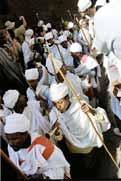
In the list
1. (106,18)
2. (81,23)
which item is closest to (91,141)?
→ (106,18)

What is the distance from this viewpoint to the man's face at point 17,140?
129 inches

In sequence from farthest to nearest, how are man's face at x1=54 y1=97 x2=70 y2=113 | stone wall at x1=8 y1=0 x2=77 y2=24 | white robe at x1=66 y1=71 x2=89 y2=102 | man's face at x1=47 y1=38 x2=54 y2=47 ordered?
stone wall at x1=8 y1=0 x2=77 y2=24 < man's face at x1=47 y1=38 x2=54 y2=47 < white robe at x1=66 y1=71 x2=89 y2=102 < man's face at x1=54 y1=97 x2=70 y2=113

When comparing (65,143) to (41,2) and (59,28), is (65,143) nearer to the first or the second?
(59,28)

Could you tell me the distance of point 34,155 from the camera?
3189mm

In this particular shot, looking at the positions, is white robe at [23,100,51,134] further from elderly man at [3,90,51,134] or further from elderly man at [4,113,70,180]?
elderly man at [4,113,70,180]

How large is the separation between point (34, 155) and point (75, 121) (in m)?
1.03

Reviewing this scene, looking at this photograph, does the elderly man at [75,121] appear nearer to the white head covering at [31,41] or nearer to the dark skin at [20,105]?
the dark skin at [20,105]

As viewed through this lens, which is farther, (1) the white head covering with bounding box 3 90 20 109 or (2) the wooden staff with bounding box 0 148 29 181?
(1) the white head covering with bounding box 3 90 20 109

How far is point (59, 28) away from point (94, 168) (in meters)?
6.75

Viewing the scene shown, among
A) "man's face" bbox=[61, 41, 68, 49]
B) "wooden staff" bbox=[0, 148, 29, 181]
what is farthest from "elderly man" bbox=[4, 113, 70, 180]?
"man's face" bbox=[61, 41, 68, 49]

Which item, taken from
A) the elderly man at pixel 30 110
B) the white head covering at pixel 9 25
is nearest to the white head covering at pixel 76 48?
the elderly man at pixel 30 110

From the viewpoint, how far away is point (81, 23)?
7.18m

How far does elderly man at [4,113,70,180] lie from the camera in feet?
10.5

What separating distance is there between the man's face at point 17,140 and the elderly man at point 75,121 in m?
0.80
